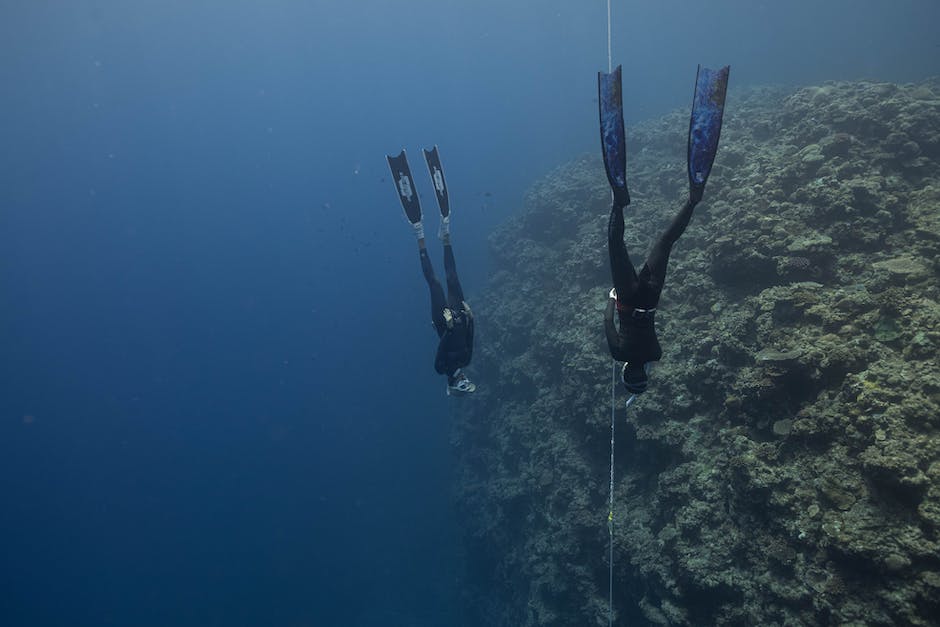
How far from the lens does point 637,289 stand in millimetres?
4727

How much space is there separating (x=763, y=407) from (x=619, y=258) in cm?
453

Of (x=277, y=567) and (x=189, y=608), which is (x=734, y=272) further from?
(x=189, y=608)

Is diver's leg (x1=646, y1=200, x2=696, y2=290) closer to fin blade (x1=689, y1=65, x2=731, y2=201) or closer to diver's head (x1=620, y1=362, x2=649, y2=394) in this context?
fin blade (x1=689, y1=65, x2=731, y2=201)

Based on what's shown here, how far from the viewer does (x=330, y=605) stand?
26359mm

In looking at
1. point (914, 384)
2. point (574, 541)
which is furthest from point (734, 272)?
point (574, 541)

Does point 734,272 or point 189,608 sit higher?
point 734,272

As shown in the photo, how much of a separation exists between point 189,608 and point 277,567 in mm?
10403

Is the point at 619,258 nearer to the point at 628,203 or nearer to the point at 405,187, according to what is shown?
the point at 628,203

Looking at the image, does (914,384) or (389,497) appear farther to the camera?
(389,497)

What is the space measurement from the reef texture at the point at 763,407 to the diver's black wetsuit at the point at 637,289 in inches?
126

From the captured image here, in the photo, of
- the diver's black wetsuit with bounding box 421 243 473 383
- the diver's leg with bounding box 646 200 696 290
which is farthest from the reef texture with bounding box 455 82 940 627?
the diver's black wetsuit with bounding box 421 243 473 383

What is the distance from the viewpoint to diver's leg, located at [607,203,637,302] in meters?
4.47

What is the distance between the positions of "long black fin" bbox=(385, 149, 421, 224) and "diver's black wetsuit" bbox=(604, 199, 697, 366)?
6.48m

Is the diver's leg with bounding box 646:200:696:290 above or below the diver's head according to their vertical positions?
above
